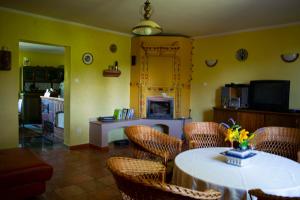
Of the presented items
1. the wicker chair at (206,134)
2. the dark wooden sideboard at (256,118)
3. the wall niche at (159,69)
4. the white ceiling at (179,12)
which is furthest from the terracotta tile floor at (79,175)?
the white ceiling at (179,12)

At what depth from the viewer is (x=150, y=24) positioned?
265 centimetres

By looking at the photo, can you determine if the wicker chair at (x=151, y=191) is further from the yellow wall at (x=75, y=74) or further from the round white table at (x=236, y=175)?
the yellow wall at (x=75, y=74)

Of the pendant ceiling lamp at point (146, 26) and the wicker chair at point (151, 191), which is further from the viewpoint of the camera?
the pendant ceiling lamp at point (146, 26)

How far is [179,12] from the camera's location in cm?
401

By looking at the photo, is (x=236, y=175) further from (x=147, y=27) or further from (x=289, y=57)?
(x=289, y=57)

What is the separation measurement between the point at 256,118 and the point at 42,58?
7.37m

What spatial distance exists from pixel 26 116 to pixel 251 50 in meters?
6.67

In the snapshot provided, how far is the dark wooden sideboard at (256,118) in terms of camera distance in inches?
165

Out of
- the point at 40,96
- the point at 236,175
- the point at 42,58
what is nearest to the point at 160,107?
the point at 40,96

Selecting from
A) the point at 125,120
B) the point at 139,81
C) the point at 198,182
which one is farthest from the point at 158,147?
the point at 139,81

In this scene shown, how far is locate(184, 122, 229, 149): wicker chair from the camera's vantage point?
2973mm

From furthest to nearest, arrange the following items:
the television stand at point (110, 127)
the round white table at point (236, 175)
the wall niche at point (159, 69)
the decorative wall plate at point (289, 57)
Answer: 1. the wall niche at point (159, 69)
2. the television stand at point (110, 127)
3. the decorative wall plate at point (289, 57)
4. the round white table at point (236, 175)

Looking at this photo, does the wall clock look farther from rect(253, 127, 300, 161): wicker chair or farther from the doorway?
the doorway

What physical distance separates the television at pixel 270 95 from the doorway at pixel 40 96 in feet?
13.3
